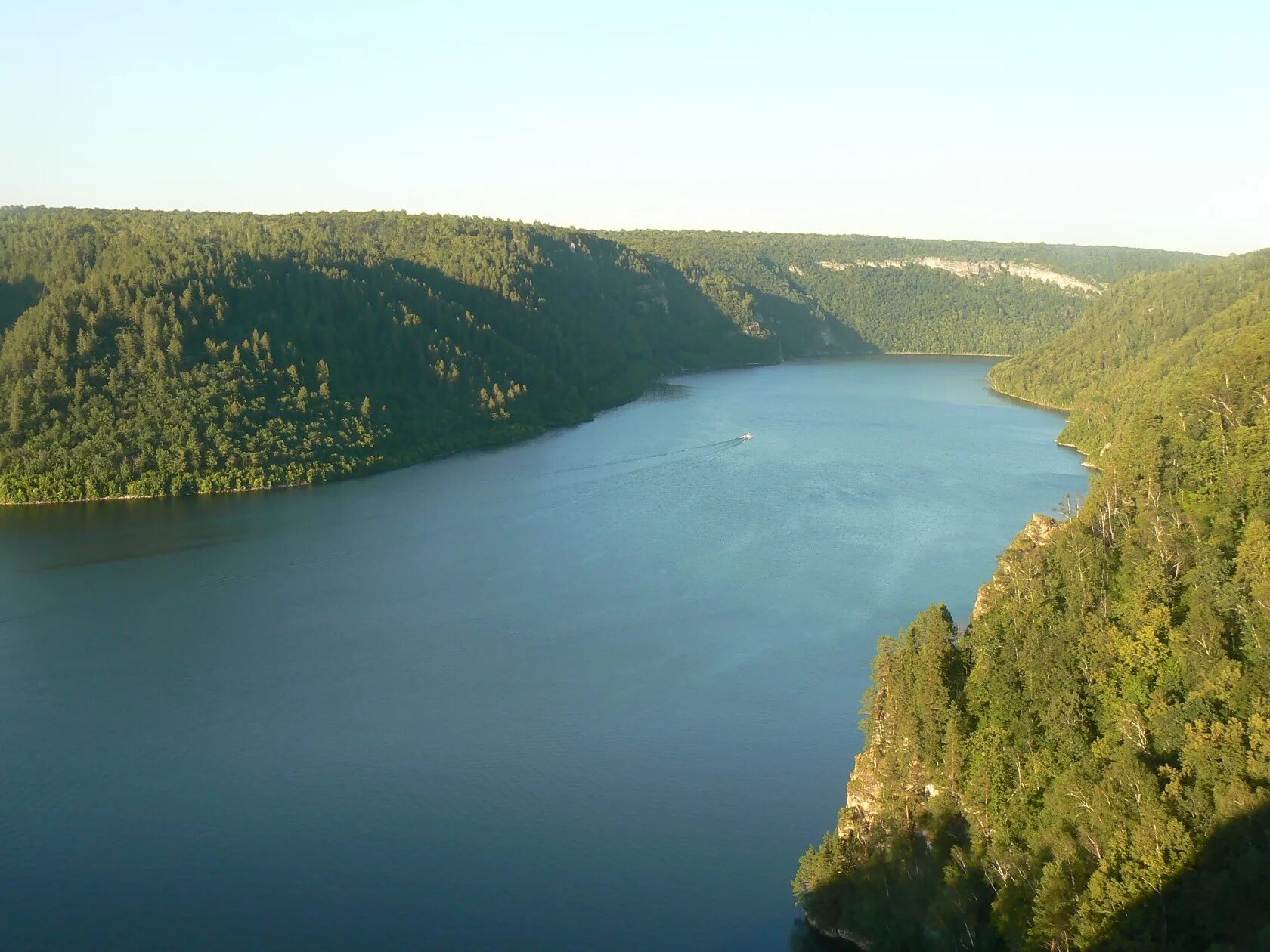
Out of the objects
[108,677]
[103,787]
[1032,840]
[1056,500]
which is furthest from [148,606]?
[1056,500]

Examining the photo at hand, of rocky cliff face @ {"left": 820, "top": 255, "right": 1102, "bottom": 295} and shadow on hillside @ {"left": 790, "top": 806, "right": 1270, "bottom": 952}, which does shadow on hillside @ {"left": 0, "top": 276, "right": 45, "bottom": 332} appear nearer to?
shadow on hillside @ {"left": 790, "top": 806, "right": 1270, "bottom": 952}

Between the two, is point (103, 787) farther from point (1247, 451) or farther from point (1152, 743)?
point (1247, 451)

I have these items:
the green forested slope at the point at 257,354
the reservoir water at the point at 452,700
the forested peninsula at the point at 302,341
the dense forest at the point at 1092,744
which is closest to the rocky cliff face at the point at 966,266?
the forested peninsula at the point at 302,341

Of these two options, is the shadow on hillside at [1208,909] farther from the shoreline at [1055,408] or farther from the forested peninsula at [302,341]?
the forested peninsula at [302,341]

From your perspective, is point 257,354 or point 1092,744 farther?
point 257,354

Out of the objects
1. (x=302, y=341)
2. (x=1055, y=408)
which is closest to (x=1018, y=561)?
(x=302, y=341)

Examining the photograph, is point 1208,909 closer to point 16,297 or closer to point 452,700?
point 452,700
